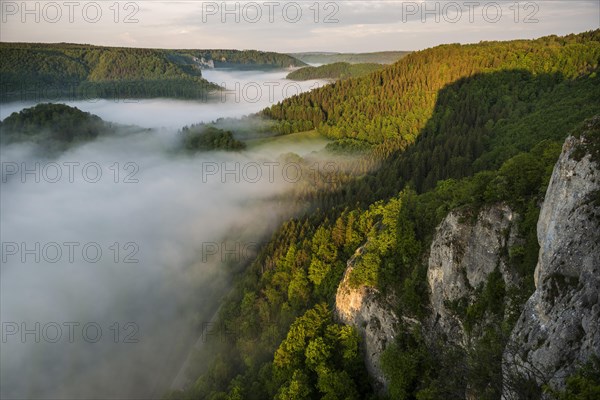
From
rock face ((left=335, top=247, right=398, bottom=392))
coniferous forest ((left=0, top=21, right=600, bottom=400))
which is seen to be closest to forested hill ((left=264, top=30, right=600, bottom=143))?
coniferous forest ((left=0, top=21, right=600, bottom=400))

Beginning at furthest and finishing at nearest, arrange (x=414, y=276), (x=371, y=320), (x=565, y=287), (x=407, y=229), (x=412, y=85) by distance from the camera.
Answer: (x=412, y=85) → (x=407, y=229) → (x=371, y=320) → (x=414, y=276) → (x=565, y=287)

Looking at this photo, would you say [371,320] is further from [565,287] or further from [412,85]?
[412,85]

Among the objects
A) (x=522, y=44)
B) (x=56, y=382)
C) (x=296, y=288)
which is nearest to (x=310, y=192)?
(x=296, y=288)

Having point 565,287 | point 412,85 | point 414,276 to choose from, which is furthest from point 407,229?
point 412,85

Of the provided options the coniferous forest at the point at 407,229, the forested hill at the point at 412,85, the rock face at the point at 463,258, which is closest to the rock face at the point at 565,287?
the coniferous forest at the point at 407,229

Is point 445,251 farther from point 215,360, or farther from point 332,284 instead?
point 215,360

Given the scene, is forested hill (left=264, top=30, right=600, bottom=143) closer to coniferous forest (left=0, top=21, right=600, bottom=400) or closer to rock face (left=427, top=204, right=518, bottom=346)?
coniferous forest (left=0, top=21, right=600, bottom=400)
